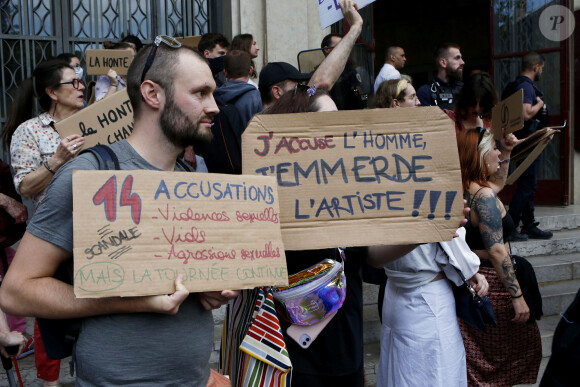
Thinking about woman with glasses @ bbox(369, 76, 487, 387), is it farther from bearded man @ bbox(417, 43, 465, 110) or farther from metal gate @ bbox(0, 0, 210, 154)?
metal gate @ bbox(0, 0, 210, 154)

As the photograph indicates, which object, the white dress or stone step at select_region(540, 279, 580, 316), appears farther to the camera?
stone step at select_region(540, 279, 580, 316)

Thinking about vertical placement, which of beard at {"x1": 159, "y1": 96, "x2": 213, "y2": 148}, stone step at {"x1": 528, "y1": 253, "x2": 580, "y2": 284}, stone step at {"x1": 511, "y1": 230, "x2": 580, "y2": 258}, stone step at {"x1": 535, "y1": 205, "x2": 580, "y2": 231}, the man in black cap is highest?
the man in black cap

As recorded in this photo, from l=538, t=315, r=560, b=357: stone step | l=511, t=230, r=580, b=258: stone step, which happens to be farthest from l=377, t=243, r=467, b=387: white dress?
l=511, t=230, r=580, b=258: stone step

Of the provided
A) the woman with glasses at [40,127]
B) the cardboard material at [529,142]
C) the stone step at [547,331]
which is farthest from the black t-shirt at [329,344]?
the stone step at [547,331]

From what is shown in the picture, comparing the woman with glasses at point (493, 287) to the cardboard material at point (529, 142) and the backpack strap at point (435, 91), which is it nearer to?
the cardboard material at point (529, 142)

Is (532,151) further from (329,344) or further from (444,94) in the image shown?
(444,94)

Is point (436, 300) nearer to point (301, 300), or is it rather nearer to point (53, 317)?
point (301, 300)

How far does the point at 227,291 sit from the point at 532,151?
10.0 feet

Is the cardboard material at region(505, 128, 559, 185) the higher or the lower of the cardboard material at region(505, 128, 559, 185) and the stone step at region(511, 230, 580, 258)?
the higher

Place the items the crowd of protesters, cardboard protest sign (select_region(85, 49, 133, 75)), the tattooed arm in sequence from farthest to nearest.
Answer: cardboard protest sign (select_region(85, 49, 133, 75)) < the tattooed arm < the crowd of protesters

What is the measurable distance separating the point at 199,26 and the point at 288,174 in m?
5.73

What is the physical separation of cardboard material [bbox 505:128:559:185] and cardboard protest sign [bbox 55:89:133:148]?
2.42m

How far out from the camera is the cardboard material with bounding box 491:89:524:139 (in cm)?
390

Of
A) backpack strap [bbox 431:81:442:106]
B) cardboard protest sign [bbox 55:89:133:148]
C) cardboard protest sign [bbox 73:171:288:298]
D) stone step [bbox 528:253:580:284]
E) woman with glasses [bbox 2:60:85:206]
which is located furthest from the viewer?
backpack strap [bbox 431:81:442:106]
